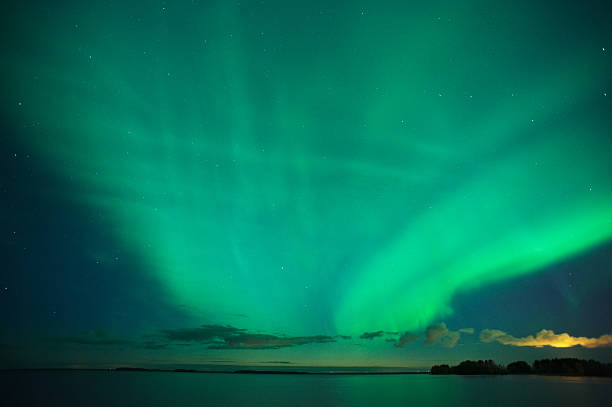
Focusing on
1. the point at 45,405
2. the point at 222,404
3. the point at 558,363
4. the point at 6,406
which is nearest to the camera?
the point at 6,406

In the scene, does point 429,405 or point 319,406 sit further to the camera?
point 429,405

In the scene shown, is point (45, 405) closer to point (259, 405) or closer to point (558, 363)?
point (259, 405)

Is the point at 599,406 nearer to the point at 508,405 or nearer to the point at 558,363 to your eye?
the point at 508,405

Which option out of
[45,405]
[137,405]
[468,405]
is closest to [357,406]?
[468,405]

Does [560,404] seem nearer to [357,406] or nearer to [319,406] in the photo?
[357,406]

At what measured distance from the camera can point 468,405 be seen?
5288cm

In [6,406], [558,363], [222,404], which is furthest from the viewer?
[558,363]

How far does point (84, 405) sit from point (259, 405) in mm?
21523

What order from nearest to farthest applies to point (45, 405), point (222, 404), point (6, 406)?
1. point (6, 406)
2. point (45, 405)
3. point (222, 404)

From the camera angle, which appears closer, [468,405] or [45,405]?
[45,405]

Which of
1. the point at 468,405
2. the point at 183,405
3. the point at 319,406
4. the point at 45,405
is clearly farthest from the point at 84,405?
the point at 468,405

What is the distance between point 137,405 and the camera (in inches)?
1987

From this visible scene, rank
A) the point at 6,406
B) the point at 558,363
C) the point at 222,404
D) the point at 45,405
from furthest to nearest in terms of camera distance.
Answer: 1. the point at 558,363
2. the point at 222,404
3. the point at 45,405
4. the point at 6,406

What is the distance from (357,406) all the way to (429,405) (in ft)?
32.5
